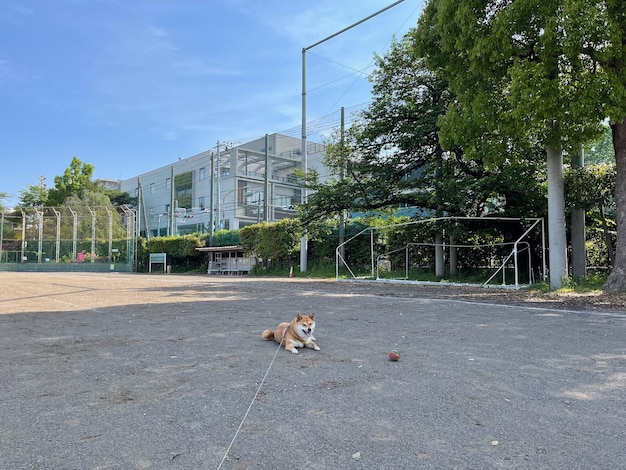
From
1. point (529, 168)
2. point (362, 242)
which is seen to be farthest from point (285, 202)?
point (529, 168)

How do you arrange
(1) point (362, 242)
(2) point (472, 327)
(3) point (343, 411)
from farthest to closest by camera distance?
(1) point (362, 242), (2) point (472, 327), (3) point (343, 411)

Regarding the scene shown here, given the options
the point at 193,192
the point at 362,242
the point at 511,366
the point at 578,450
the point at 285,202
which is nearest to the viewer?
the point at 578,450

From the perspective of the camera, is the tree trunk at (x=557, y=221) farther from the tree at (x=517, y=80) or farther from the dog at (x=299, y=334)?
the dog at (x=299, y=334)

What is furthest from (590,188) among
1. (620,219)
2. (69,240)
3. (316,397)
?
(69,240)

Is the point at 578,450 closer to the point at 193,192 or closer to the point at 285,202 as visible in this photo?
the point at 285,202

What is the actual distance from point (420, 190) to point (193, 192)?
48466 millimetres

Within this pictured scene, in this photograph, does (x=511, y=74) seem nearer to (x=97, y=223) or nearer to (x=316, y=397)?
(x=316, y=397)

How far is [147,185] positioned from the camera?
223 ft

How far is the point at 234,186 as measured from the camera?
54281 mm

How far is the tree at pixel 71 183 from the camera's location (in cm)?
4922

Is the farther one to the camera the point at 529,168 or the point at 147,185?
the point at 147,185

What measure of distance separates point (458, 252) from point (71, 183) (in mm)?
44970

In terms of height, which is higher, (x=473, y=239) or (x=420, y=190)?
(x=420, y=190)

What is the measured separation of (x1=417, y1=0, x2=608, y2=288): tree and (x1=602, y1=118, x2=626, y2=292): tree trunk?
0.50 meters
